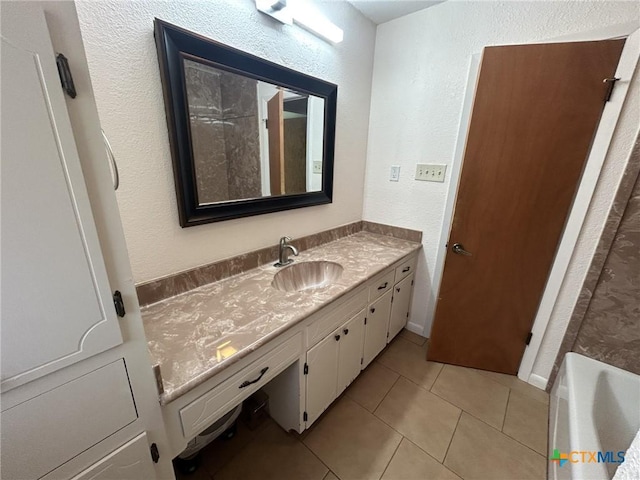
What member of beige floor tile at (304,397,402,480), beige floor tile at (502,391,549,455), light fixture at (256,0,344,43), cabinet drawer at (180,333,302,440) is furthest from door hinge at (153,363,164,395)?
beige floor tile at (502,391,549,455)

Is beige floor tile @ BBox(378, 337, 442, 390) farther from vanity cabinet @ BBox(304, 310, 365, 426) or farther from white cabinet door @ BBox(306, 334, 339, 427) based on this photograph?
white cabinet door @ BBox(306, 334, 339, 427)

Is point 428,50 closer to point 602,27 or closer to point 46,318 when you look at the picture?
point 602,27

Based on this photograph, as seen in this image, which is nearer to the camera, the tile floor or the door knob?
the tile floor

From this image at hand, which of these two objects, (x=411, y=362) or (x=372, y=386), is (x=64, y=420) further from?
(x=411, y=362)

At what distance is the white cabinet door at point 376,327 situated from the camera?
157 centimetres

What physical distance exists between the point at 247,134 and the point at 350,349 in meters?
1.25

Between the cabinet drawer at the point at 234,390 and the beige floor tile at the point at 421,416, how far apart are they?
82cm

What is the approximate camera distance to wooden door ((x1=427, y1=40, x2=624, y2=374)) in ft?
4.04

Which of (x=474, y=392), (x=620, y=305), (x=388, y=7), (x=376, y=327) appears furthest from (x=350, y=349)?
(x=388, y=7)

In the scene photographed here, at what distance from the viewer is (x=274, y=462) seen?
1213 millimetres

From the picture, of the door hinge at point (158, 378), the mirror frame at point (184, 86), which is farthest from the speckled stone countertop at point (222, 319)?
the mirror frame at point (184, 86)

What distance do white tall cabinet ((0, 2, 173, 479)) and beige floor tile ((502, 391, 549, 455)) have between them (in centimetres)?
180

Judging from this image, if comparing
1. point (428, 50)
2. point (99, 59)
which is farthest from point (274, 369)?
point (428, 50)

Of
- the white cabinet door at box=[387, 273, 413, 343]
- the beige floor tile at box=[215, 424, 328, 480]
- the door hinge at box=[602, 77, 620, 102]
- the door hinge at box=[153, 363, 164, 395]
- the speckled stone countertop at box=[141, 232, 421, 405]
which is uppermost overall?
the door hinge at box=[602, 77, 620, 102]
